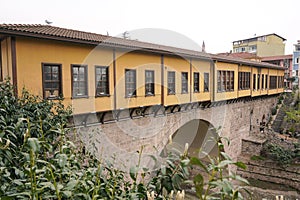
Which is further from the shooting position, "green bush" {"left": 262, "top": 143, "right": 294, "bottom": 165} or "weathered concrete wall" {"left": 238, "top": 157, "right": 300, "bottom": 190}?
"green bush" {"left": 262, "top": 143, "right": 294, "bottom": 165}

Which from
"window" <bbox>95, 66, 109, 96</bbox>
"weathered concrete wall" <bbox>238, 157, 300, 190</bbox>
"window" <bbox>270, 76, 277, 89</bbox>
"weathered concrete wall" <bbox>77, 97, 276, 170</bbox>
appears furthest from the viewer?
"window" <bbox>270, 76, 277, 89</bbox>

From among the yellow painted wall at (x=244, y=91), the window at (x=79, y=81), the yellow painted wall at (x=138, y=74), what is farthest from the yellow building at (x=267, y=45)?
the window at (x=79, y=81)

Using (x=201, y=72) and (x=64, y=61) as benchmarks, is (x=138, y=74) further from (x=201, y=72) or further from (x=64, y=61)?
(x=201, y=72)

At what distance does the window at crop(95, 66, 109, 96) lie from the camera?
25.3 feet

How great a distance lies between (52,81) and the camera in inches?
263

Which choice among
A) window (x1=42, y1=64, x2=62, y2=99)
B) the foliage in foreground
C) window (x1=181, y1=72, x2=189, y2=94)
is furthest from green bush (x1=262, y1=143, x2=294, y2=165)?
the foliage in foreground

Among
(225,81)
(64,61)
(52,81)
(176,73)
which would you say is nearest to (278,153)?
(225,81)

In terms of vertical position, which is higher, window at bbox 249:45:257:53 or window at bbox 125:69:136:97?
window at bbox 249:45:257:53

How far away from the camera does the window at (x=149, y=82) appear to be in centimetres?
948

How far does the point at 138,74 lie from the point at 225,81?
6.98 metres

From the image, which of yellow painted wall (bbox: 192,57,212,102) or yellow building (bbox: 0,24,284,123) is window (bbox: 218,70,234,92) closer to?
yellow building (bbox: 0,24,284,123)

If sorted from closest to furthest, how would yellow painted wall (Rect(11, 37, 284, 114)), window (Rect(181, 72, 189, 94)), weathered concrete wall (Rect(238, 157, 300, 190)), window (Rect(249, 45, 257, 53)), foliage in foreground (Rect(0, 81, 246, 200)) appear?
1. foliage in foreground (Rect(0, 81, 246, 200))
2. yellow painted wall (Rect(11, 37, 284, 114))
3. window (Rect(181, 72, 189, 94))
4. weathered concrete wall (Rect(238, 157, 300, 190))
5. window (Rect(249, 45, 257, 53))

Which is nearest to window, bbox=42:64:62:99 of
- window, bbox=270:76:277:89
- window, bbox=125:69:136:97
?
window, bbox=125:69:136:97

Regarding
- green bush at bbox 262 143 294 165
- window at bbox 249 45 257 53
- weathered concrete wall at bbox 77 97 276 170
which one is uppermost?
window at bbox 249 45 257 53
